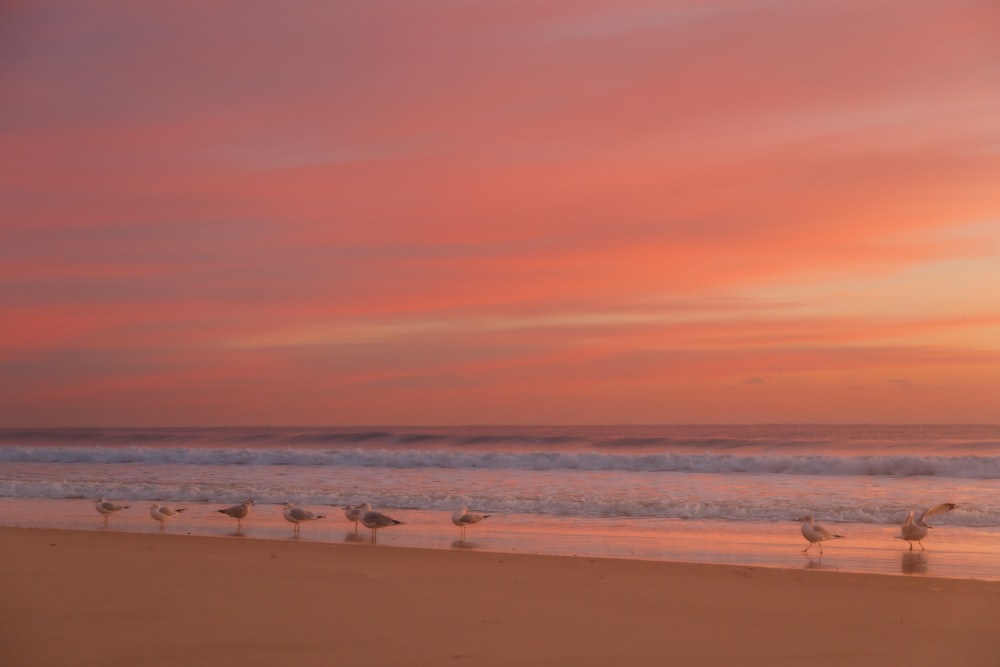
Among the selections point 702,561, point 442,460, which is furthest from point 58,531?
point 442,460

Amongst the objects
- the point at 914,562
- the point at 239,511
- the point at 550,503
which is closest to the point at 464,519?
the point at 239,511

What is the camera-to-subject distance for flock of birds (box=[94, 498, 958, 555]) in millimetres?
12562

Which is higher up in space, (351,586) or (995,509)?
(995,509)

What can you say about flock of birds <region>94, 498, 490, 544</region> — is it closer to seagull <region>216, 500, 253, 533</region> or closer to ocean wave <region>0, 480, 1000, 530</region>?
seagull <region>216, 500, 253, 533</region>

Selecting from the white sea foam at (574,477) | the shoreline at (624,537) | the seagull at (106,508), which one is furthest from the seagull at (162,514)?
the white sea foam at (574,477)

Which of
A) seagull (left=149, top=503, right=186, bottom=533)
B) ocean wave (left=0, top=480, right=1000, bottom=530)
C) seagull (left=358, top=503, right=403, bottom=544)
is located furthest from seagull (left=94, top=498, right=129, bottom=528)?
seagull (left=358, top=503, right=403, bottom=544)

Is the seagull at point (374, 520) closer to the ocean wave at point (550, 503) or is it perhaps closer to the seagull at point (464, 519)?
the seagull at point (464, 519)

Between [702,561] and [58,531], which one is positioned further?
[58,531]

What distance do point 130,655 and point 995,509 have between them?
15.9 m

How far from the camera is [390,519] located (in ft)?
46.8

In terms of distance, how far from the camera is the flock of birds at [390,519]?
1256 centimetres

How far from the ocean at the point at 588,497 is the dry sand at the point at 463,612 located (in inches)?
85.5

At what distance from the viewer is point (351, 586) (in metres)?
8.51

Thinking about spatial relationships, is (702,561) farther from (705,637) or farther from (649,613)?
(705,637)
